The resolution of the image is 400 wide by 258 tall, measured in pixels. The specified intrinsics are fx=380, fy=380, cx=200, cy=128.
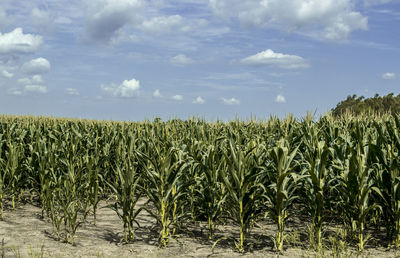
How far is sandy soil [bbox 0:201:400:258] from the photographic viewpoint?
185 inches

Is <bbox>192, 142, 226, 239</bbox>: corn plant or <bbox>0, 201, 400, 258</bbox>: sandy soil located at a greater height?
<bbox>192, 142, 226, 239</bbox>: corn plant

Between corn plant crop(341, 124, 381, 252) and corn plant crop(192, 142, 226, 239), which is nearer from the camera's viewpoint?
corn plant crop(341, 124, 381, 252)

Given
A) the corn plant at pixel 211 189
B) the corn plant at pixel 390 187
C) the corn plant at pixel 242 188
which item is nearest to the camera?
the corn plant at pixel 242 188

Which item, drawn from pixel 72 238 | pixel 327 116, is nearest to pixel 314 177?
pixel 72 238

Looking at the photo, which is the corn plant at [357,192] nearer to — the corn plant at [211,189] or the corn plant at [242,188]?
the corn plant at [242,188]

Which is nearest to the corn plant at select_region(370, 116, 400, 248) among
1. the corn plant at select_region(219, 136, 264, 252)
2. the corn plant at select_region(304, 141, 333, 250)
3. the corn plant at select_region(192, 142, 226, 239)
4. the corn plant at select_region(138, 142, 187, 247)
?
the corn plant at select_region(304, 141, 333, 250)

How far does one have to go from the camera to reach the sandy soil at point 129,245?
470cm

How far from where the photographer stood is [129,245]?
5.01m

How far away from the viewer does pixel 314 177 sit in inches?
183

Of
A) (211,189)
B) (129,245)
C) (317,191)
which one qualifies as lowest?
(129,245)

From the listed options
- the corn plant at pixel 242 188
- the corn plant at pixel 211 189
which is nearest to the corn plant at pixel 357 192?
the corn plant at pixel 242 188

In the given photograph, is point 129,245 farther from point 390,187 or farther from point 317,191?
point 390,187

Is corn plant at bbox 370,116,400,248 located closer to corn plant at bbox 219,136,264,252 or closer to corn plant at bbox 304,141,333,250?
corn plant at bbox 304,141,333,250

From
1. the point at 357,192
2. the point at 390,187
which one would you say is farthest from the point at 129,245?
the point at 390,187
